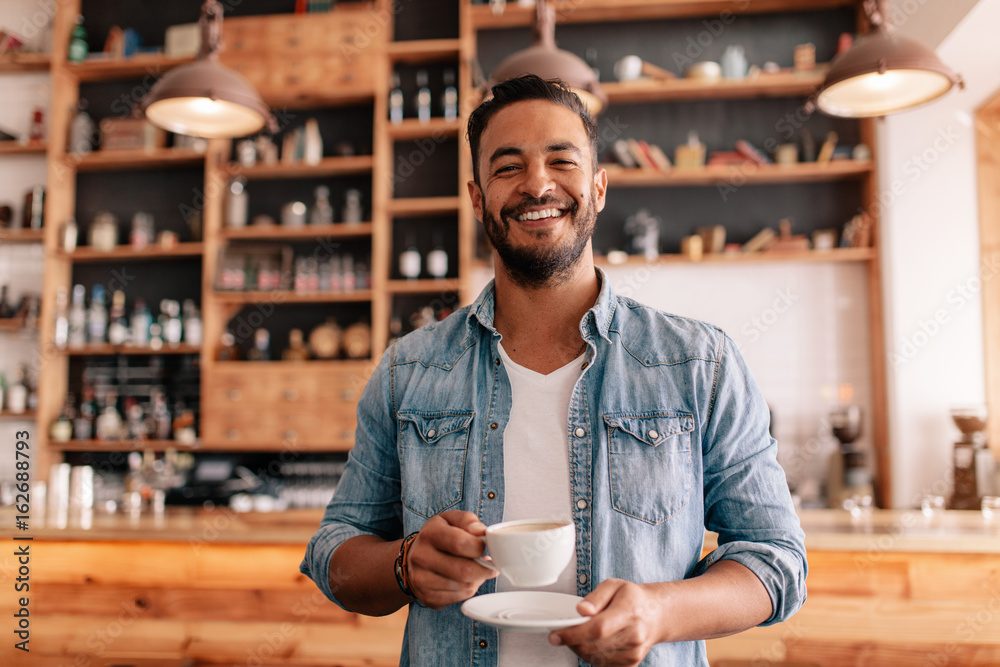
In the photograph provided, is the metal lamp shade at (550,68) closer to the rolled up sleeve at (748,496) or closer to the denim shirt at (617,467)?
the denim shirt at (617,467)

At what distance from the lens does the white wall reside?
3.49 meters

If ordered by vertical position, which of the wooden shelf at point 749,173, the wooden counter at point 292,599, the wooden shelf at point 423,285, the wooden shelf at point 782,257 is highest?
the wooden shelf at point 749,173

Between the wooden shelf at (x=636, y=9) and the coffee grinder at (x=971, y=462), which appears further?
the wooden shelf at (x=636, y=9)

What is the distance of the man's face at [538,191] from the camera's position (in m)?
1.11

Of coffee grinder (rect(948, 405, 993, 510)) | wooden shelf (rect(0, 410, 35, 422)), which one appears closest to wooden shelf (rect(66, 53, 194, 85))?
wooden shelf (rect(0, 410, 35, 422))

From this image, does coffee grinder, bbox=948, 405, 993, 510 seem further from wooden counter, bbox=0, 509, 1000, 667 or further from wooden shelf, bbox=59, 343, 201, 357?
wooden shelf, bbox=59, 343, 201, 357

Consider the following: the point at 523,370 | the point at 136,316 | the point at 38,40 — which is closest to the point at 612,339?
the point at 523,370

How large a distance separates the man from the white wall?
2959 mm

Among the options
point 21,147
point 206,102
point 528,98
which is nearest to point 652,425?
point 528,98

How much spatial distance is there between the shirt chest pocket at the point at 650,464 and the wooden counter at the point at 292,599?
4.41 ft

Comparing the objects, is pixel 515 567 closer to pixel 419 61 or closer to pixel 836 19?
pixel 419 61

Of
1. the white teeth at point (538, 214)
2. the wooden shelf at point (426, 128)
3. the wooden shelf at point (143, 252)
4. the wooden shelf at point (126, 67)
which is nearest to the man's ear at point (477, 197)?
the white teeth at point (538, 214)

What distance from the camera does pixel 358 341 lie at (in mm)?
3953

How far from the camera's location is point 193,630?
7.77ft
